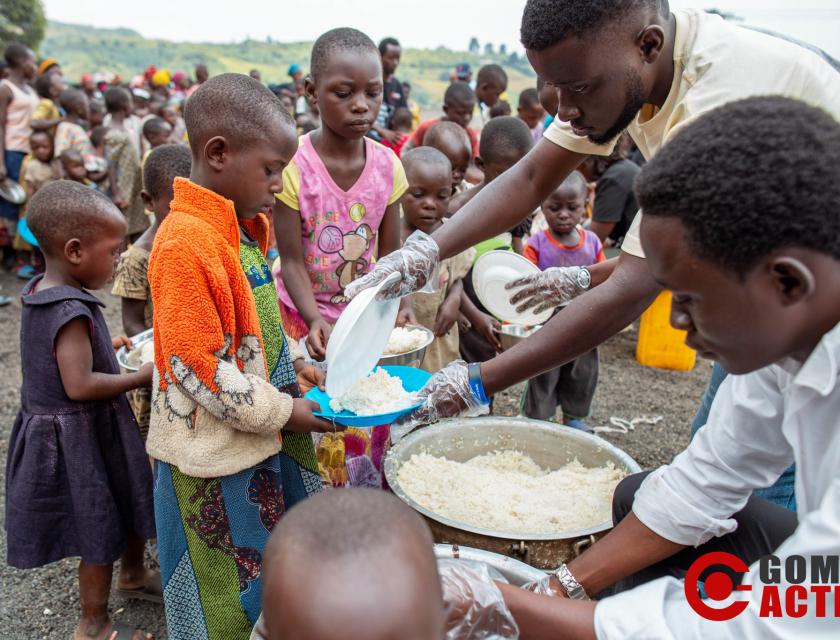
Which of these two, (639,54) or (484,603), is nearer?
(484,603)

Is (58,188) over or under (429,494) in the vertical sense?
over

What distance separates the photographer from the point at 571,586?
1479 millimetres

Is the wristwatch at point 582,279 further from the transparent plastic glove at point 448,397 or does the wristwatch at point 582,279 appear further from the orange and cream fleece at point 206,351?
the orange and cream fleece at point 206,351

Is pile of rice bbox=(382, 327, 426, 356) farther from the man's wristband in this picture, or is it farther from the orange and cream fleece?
the orange and cream fleece

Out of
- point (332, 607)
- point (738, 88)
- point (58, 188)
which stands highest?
point (738, 88)

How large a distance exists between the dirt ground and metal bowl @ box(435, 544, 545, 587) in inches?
51.9

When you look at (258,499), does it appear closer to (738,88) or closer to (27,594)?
(27,594)

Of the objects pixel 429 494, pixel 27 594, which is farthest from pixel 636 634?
pixel 27 594

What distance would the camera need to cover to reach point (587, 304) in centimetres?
184

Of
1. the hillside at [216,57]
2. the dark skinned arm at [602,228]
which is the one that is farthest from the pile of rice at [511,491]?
the hillside at [216,57]

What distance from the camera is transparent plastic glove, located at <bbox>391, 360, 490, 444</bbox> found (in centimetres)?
194

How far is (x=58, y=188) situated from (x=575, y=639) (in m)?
2.00

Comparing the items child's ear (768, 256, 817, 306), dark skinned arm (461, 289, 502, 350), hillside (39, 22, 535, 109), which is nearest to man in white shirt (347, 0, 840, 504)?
child's ear (768, 256, 817, 306)

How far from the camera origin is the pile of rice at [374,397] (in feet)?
6.20
